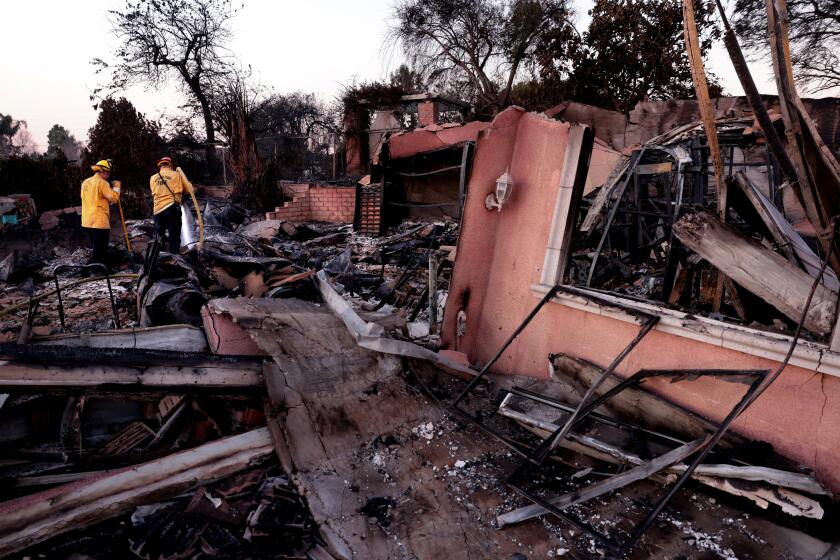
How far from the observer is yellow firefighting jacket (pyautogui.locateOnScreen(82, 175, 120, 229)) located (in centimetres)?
641

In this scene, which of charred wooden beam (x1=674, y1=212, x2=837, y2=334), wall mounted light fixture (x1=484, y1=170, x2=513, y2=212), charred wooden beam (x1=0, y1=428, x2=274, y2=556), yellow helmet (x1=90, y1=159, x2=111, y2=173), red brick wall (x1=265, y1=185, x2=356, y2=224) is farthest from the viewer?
red brick wall (x1=265, y1=185, x2=356, y2=224)

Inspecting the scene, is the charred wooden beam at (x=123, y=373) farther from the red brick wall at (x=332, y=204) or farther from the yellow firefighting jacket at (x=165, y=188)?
the red brick wall at (x=332, y=204)

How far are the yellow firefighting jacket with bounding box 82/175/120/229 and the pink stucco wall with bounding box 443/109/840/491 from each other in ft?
18.2

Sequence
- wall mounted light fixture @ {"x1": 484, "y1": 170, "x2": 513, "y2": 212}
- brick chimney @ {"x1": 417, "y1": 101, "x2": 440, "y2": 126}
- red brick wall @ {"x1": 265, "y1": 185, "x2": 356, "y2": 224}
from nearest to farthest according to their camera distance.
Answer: wall mounted light fixture @ {"x1": 484, "y1": 170, "x2": 513, "y2": 212} < red brick wall @ {"x1": 265, "y1": 185, "x2": 356, "y2": 224} < brick chimney @ {"x1": 417, "y1": 101, "x2": 440, "y2": 126}

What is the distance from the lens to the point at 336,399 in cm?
306

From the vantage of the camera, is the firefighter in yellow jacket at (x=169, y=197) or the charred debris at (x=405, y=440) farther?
the firefighter in yellow jacket at (x=169, y=197)

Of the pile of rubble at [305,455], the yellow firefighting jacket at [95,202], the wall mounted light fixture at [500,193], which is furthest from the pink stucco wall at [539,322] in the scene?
the yellow firefighting jacket at [95,202]

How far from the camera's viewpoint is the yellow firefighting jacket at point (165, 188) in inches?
267

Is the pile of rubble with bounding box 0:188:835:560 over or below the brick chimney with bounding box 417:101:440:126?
below

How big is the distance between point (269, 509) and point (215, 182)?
16477mm

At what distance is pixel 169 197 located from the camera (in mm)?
6816

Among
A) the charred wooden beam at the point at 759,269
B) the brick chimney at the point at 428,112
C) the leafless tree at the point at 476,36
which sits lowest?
the charred wooden beam at the point at 759,269

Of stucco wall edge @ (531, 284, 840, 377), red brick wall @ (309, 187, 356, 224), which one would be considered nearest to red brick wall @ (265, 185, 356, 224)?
red brick wall @ (309, 187, 356, 224)

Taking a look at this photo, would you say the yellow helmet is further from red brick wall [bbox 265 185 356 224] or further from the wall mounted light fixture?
the wall mounted light fixture
